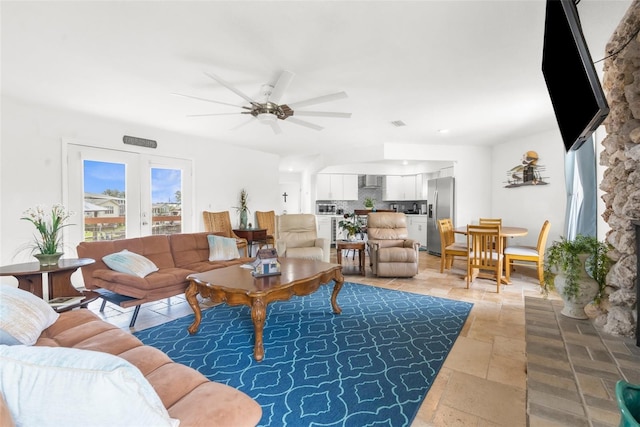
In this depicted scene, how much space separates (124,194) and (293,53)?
12.2 feet

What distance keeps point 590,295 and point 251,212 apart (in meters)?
5.64

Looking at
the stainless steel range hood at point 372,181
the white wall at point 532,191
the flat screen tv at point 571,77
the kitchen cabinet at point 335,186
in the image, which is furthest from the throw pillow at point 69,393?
the stainless steel range hood at point 372,181

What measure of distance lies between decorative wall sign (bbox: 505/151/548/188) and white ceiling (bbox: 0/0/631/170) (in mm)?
1538

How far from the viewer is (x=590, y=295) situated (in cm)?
216

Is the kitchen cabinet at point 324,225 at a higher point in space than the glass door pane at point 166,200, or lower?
lower

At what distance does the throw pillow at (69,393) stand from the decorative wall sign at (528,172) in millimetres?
6220

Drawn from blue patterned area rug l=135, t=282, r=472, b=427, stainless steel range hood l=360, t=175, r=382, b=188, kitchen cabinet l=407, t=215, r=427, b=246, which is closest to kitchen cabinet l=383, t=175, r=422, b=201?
stainless steel range hood l=360, t=175, r=382, b=188

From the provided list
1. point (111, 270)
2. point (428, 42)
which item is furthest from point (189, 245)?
point (428, 42)

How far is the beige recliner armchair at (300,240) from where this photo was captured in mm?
4539

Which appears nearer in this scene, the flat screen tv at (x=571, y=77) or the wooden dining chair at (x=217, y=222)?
the flat screen tv at (x=571, y=77)

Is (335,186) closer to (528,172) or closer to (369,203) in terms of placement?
(369,203)

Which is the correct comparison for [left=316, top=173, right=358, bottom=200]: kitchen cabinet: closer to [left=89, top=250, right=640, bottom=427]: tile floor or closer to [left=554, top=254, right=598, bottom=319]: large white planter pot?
[left=89, top=250, right=640, bottom=427]: tile floor

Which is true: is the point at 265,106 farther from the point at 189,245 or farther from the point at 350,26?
the point at 189,245

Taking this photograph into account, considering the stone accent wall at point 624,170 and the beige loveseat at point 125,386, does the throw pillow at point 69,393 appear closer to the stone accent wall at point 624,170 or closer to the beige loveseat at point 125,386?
the beige loveseat at point 125,386
